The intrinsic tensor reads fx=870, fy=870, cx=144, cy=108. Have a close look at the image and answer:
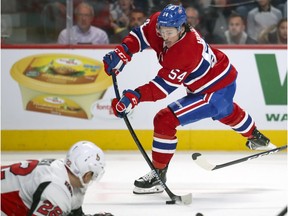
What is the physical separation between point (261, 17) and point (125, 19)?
1.10m

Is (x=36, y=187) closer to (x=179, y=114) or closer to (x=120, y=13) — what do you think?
(x=179, y=114)

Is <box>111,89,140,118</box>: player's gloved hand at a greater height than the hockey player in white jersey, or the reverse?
the hockey player in white jersey

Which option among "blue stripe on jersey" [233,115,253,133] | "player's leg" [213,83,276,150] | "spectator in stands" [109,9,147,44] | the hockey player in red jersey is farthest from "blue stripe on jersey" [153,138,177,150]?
"spectator in stands" [109,9,147,44]

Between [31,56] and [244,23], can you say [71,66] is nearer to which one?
[31,56]

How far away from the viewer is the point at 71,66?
22.2 ft

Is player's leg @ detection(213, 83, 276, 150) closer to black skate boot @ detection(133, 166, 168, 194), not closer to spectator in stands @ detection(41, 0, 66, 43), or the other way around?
black skate boot @ detection(133, 166, 168, 194)

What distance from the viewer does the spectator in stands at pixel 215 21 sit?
696 centimetres

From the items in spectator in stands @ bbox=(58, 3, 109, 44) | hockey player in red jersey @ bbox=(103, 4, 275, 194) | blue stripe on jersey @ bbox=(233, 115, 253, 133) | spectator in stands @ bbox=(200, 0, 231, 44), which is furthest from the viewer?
spectator in stands @ bbox=(200, 0, 231, 44)

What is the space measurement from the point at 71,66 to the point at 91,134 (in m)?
0.55

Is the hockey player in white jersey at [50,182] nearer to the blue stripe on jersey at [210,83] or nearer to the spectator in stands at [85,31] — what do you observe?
the blue stripe on jersey at [210,83]

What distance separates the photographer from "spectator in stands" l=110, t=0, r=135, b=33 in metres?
6.96

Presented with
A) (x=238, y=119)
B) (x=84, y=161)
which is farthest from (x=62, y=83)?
(x=84, y=161)

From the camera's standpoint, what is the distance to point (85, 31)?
690cm

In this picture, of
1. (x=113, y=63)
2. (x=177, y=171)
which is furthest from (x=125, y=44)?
(x=177, y=171)
